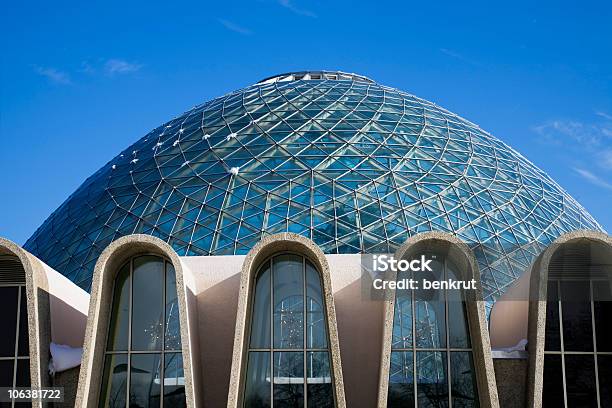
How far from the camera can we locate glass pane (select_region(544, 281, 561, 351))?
24.5 meters

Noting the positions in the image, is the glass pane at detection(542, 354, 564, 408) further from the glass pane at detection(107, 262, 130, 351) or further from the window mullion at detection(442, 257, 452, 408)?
the glass pane at detection(107, 262, 130, 351)

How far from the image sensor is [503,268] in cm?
3316

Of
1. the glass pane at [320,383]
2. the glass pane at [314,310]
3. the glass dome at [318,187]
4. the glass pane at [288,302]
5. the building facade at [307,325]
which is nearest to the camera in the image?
the building facade at [307,325]

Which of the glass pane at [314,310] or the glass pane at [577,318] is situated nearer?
the glass pane at [314,310]

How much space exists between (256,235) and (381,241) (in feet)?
14.8

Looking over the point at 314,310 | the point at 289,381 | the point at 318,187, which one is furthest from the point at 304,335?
the point at 318,187

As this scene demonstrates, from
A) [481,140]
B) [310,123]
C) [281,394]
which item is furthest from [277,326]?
[481,140]

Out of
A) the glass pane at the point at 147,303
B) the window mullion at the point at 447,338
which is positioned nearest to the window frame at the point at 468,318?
the window mullion at the point at 447,338

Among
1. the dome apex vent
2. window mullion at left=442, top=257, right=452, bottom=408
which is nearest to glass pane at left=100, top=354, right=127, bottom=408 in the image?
window mullion at left=442, top=257, right=452, bottom=408

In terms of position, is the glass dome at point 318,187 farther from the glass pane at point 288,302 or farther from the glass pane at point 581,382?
the glass pane at point 581,382

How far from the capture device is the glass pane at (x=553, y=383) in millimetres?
24250

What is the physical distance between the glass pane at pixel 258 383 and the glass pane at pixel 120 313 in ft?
11.7

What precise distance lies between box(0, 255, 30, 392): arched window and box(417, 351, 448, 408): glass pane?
1072 centimetres

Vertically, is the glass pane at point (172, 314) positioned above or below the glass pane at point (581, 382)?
above
